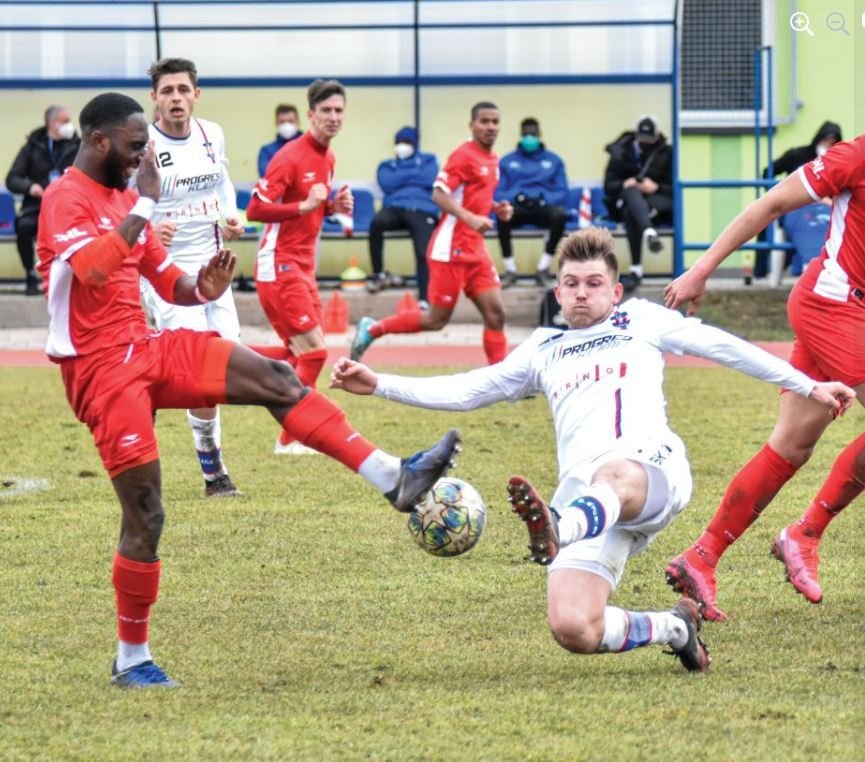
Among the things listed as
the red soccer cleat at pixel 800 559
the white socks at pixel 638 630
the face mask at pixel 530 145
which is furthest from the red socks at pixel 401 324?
the white socks at pixel 638 630

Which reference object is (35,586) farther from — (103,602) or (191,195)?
(191,195)

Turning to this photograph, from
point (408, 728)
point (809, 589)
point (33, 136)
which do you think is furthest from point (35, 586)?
point (33, 136)

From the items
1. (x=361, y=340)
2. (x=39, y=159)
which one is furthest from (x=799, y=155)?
(x=361, y=340)

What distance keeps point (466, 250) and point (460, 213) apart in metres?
0.30

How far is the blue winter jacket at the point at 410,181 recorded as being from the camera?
18.9m

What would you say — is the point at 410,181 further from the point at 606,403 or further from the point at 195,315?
the point at 606,403

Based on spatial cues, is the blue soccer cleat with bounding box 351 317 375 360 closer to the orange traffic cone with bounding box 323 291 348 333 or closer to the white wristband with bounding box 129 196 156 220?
the white wristband with bounding box 129 196 156 220

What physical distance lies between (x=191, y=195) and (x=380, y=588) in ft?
10.9

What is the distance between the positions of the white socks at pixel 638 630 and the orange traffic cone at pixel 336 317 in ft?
39.8

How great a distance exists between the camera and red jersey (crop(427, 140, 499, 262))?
45.6 feet

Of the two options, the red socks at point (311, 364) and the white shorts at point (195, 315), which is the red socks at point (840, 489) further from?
the red socks at point (311, 364)

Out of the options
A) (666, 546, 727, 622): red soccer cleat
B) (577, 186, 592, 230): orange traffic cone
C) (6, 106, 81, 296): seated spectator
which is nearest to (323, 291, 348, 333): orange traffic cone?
(577, 186, 592, 230): orange traffic cone

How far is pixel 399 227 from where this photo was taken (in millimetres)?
18938

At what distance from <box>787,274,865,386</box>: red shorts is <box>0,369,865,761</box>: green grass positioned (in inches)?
39.4
